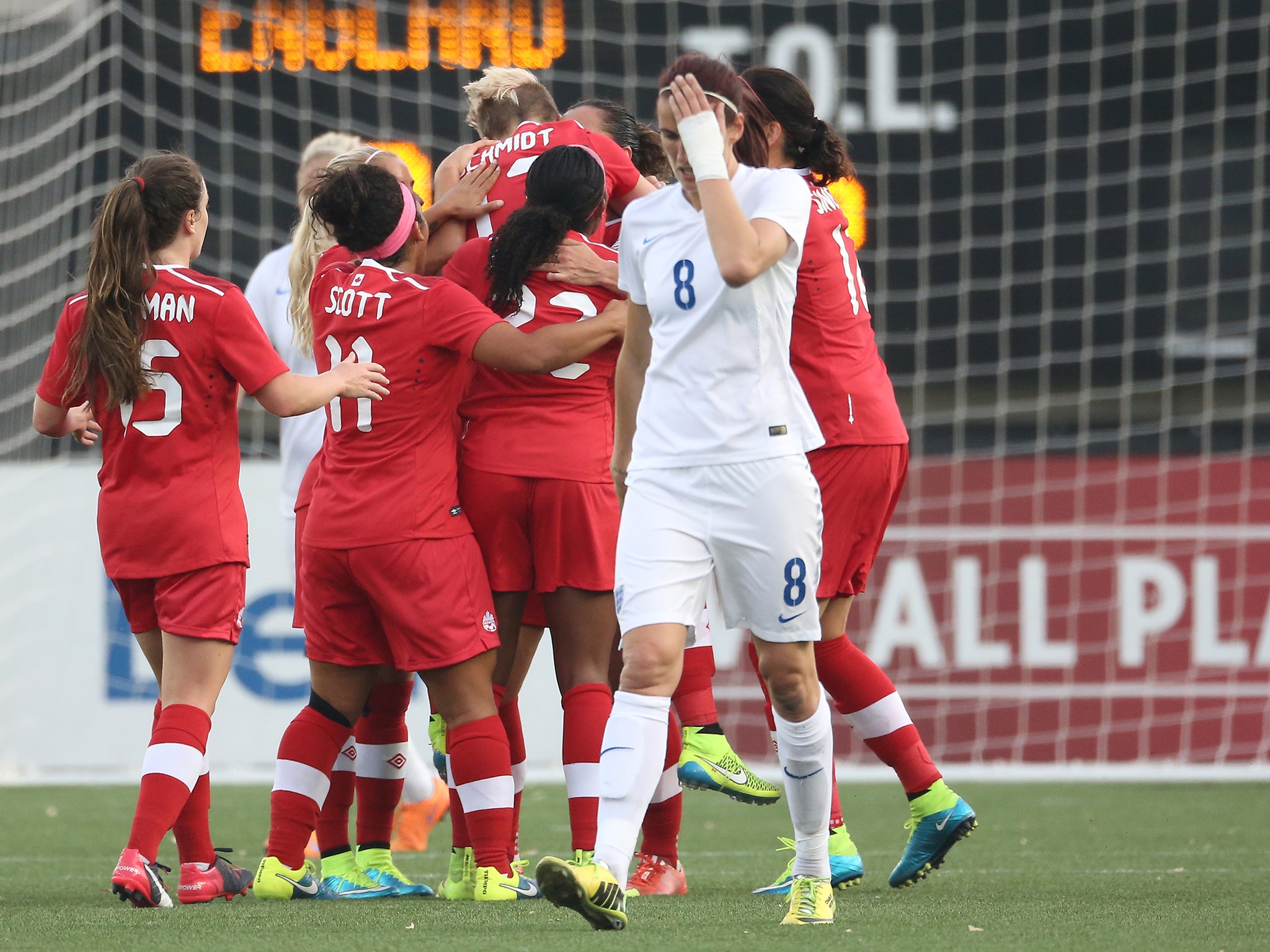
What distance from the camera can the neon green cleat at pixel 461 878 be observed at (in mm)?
3988

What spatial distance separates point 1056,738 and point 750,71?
499 cm

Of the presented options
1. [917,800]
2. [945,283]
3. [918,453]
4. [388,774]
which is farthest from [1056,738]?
[388,774]

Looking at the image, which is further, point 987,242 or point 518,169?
point 987,242

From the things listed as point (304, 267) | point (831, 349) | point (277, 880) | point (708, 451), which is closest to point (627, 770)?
point (708, 451)

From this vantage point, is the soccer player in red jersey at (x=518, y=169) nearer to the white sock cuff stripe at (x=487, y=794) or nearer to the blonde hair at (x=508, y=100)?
the blonde hair at (x=508, y=100)

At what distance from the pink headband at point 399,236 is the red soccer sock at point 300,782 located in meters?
1.05

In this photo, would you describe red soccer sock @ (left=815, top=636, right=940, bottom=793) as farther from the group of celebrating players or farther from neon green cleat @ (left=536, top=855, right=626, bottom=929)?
neon green cleat @ (left=536, top=855, right=626, bottom=929)

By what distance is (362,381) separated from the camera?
12.2 feet

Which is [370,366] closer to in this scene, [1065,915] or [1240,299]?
[1065,915]

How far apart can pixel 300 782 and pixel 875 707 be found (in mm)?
1377

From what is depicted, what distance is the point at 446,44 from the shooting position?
27.0 ft

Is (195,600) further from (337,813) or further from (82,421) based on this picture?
(337,813)

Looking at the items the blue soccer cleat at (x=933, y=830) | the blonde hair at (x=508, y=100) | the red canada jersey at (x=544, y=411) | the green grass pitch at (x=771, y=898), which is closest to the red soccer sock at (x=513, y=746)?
the green grass pitch at (x=771, y=898)

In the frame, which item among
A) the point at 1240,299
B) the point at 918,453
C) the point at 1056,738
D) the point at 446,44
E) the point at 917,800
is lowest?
the point at 1056,738
